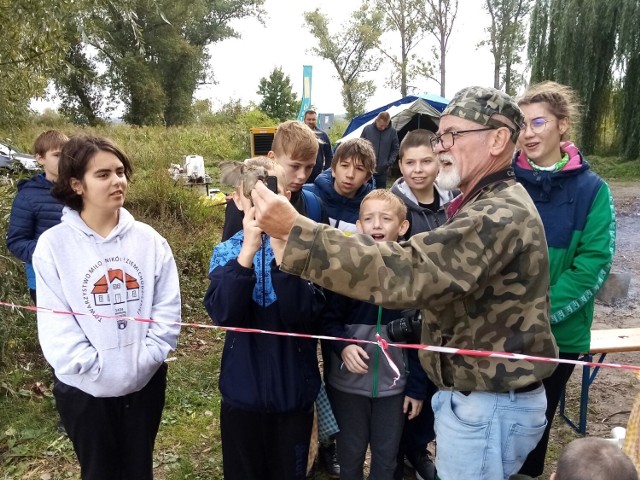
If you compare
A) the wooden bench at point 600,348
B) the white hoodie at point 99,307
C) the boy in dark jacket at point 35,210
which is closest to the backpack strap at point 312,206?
the white hoodie at point 99,307

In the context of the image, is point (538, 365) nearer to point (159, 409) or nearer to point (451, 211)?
point (451, 211)

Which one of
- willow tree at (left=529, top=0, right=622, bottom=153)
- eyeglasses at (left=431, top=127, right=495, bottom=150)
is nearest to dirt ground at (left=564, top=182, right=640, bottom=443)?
eyeglasses at (left=431, top=127, right=495, bottom=150)

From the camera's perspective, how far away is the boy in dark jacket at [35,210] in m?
3.26

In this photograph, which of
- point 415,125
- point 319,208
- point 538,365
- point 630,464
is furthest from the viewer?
point 415,125

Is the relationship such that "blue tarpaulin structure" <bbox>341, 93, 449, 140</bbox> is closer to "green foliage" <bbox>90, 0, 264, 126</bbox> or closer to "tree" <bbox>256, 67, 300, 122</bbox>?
"green foliage" <bbox>90, 0, 264, 126</bbox>

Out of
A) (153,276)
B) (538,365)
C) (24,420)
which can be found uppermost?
(153,276)

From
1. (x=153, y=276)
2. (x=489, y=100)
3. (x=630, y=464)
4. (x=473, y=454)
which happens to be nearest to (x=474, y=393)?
(x=473, y=454)

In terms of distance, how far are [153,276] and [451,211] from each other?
1.34m

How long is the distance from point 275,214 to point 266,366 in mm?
→ 860

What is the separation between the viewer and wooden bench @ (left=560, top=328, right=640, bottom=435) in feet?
11.0

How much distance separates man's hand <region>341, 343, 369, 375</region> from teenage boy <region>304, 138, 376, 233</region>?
2.76 feet

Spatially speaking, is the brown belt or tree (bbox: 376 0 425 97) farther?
tree (bbox: 376 0 425 97)

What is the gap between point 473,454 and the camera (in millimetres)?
1653

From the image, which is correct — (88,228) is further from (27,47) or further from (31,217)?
(27,47)
